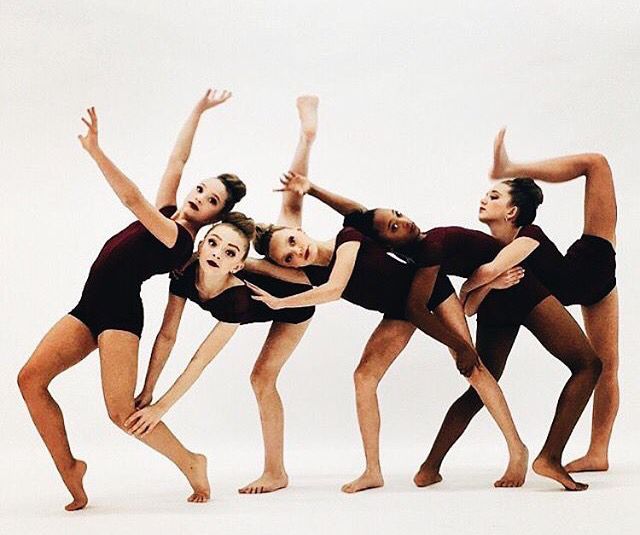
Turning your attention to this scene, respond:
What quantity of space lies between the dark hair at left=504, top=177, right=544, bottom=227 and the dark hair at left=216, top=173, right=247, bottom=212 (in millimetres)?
1175

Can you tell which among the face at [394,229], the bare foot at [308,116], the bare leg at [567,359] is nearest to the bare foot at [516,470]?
the bare leg at [567,359]

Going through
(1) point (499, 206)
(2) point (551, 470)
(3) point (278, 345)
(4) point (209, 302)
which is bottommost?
(2) point (551, 470)

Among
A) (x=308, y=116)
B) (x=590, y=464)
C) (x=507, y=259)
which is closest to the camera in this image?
(x=507, y=259)

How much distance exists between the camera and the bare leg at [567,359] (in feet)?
17.8

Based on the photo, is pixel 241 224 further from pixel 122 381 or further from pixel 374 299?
pixel 122 381

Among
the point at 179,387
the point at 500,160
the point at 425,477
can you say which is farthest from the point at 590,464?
the point at 179,387

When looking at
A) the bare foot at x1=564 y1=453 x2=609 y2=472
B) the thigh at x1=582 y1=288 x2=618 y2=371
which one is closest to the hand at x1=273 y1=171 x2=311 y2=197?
the thigh at x1=582 y1=288 x2=618 y2=371

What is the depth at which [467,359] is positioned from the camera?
5430 millimetres

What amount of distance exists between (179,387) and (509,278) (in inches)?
58.5

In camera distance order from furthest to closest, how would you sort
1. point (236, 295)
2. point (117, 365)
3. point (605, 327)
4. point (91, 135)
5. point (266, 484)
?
1. point (605, 327)
2. point (266, 484)
3. point (236, 295)
4. point (117, 365)
5. point (91, 135)

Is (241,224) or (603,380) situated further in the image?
(603,380)

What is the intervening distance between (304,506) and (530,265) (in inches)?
56.8

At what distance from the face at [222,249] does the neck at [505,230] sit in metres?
1.14

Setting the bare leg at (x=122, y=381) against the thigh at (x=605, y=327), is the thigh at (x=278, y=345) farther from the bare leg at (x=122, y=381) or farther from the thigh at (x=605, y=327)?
the thigh at (x=605, y=327)
